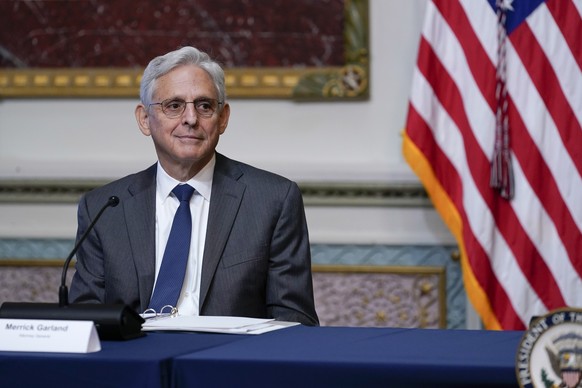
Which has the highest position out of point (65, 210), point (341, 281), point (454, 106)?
point (454, 106)

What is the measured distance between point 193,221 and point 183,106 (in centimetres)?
35

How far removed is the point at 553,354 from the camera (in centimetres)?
171

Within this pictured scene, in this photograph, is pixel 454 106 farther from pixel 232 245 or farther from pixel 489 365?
pixel 489 365

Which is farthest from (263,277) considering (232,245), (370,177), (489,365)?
(370,177)

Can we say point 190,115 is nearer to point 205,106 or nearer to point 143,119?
point 205,106

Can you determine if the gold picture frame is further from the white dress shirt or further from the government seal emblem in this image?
the government seal emblem

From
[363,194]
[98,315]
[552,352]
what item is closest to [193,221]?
[98,315]

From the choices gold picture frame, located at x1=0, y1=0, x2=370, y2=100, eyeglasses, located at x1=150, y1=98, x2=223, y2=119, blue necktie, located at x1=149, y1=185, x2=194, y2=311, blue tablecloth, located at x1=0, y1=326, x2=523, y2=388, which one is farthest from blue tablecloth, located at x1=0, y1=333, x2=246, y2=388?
gold picture frame, located at x1=0, y1=0, x2=370, y2=100

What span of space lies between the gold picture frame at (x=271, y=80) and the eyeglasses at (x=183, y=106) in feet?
5.07

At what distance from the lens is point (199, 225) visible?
3037 millimetres

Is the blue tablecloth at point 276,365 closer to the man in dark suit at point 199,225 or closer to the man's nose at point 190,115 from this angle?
the man in dark suit at point 199,225

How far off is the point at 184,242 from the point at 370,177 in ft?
5.73

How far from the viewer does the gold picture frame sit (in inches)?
180

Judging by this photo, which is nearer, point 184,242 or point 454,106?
point 184,242
